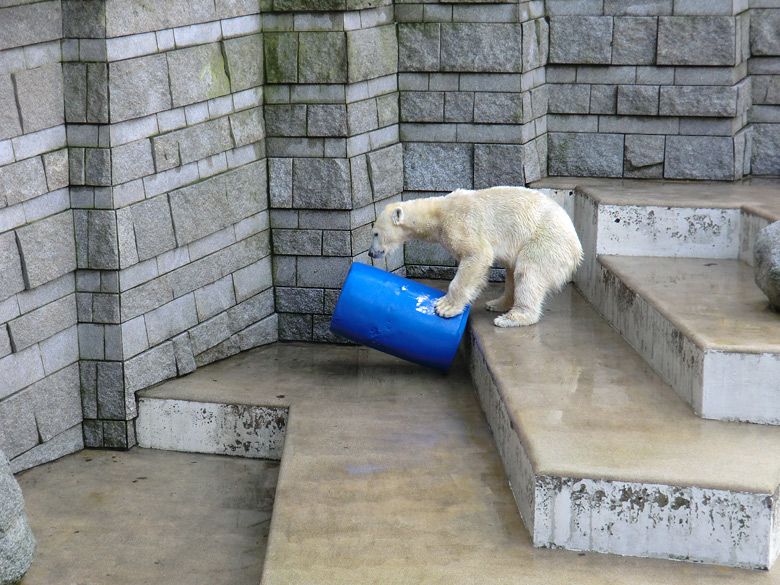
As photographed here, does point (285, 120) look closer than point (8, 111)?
No

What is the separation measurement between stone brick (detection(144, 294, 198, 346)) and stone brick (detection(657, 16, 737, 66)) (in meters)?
3.37

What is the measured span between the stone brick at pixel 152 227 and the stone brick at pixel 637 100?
10.1ft

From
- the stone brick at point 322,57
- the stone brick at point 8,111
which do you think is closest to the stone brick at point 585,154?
the stone brick at point 322,57

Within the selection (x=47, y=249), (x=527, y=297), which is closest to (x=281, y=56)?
(x=47, y=249)

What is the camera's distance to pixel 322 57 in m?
5.11

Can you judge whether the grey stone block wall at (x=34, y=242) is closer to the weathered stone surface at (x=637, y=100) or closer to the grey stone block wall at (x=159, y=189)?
the grey stone block wall at (x=159, y=189)

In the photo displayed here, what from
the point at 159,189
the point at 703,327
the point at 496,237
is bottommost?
the point at 703,327

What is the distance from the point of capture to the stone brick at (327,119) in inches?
203

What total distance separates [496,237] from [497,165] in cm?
113

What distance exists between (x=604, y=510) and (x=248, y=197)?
2.86 m

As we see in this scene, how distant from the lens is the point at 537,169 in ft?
19.5

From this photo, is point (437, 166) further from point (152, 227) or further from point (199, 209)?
point (152, 227)

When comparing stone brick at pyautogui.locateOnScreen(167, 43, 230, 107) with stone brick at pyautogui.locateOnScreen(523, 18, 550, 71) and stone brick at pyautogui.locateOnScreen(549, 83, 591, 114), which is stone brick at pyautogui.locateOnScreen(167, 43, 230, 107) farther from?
stone brick at pyautogui.locateOnScreen(549, 83, 591, 114)

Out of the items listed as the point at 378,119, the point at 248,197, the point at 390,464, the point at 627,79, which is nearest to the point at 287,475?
the point at 390,464
